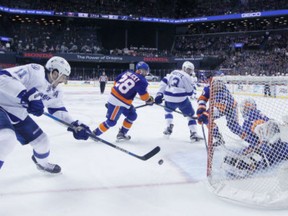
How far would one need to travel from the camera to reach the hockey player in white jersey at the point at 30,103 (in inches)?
84.5

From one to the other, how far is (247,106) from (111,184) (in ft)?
4.12

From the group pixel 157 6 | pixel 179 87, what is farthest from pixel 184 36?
pixel 179 87

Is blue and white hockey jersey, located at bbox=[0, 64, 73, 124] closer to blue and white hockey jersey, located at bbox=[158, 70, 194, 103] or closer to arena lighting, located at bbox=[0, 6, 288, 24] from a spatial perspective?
blue and white hockey jersey, located at bbox=[158, 70, 194, 103]

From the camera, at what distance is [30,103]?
218 centimetres

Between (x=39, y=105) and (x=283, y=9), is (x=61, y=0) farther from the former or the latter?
(x=39, y=105)

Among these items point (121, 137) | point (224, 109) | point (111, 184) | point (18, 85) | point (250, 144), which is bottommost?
point (121, 137)

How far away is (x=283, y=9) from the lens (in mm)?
22938

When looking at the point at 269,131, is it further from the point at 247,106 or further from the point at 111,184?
the point at 111,184

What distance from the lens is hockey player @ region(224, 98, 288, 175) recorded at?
8.09ft

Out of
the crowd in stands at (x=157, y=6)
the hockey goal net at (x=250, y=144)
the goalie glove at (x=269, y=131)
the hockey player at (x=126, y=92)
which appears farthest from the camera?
the crowd in stands at (x=157, y=6)

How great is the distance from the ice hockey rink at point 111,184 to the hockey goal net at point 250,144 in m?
0.15

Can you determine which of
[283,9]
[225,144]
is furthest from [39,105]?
[283,9]

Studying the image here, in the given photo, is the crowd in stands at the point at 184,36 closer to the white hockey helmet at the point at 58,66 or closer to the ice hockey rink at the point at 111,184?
the ice hockey rink at the point at 111,184

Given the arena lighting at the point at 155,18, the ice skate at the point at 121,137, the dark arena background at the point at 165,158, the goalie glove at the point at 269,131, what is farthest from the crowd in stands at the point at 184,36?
the goalie glove at the point at 269,131
